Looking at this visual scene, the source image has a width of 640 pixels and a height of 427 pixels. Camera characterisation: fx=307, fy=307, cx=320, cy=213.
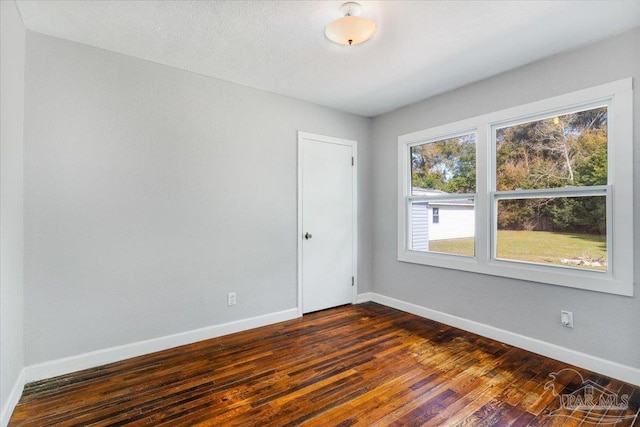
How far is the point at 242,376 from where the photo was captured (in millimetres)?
2314

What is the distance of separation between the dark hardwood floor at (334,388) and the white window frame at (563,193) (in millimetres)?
696

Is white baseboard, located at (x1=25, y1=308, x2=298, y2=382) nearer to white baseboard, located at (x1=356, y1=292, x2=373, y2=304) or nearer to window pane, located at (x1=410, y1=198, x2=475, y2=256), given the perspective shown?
white baseboard, located at (x1=356, y1=292, x2=373, y2=304)

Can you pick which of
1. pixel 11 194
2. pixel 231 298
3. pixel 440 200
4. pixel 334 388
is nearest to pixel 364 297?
pixel 440 200

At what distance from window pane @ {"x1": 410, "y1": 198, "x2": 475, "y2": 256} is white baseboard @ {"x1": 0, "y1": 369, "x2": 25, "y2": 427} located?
3.70m

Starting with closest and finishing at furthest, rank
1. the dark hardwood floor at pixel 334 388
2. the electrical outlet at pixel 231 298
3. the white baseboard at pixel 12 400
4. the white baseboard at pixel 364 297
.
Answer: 1. the white baseboard at pixel 12 400
2. the dark hardwood floor at pixel 334 388
3. the electrical outlet at pixel 231 298
4. the white baseboard at pixel 364 297

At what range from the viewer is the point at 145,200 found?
2697 millimetres

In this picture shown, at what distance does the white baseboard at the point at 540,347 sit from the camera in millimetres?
2219

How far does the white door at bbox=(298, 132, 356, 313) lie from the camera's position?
3693mm

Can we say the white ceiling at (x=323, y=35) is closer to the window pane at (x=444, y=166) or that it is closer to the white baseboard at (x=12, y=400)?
the window pane at (x=444, y=166)

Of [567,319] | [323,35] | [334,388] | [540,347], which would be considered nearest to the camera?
[334,388]

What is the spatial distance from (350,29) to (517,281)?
2558 millimetres

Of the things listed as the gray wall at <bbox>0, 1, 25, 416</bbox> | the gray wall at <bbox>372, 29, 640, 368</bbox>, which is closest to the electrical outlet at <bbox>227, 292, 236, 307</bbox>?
the gray wall at <bbox>0, 1, 25, 416</bbox>

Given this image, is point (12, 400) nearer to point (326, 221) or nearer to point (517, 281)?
point (326, 221)

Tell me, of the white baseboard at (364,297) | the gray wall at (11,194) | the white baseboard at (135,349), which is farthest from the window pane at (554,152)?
the gray wall at (11,194)
